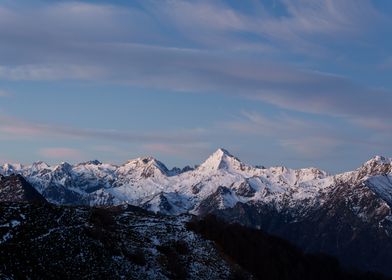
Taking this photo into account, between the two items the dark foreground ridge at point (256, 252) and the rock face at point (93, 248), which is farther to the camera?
the dark foreground ridge at point (256, 252)

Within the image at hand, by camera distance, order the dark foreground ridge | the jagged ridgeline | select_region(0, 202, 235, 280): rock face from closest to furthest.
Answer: select_region(0, 202, 235, 280): rock face, the jagged ridgeline, the dark foreground ridge

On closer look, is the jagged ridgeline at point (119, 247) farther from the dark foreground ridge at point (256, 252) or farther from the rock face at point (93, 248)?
the dark foreground ridge at point (256, 252)

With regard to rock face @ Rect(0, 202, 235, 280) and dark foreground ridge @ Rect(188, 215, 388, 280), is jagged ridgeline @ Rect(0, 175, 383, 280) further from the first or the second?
dark foreground ridge @ Rect(188, 215, 388, 280)

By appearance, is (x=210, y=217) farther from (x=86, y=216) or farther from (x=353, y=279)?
(x=353, y=279)

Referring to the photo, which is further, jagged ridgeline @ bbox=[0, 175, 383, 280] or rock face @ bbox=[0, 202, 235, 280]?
jagged ridgeline @ bbox=[0, 175, 383, 280]

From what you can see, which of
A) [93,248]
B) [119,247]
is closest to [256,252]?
Answer: [119,247]

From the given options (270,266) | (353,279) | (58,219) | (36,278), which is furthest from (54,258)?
(353,279)

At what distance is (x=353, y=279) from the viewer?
13988 centimetres

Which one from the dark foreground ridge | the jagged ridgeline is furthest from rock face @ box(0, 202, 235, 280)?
the dark foreground ridge

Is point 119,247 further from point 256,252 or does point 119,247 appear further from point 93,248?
point 256,252

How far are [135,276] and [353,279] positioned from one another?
3535 inches

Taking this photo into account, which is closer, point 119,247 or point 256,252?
point 119,247

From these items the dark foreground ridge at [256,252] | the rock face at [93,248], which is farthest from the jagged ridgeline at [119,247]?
the dark foreground ridge at [256,252]

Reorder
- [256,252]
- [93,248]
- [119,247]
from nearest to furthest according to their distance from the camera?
[93,248] → [119,247] → [256,252]
